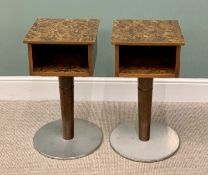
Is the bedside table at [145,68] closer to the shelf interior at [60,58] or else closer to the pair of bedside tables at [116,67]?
the pair of bedside tables at [116,67]

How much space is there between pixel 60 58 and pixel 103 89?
1.65 feet

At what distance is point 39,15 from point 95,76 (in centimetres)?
39

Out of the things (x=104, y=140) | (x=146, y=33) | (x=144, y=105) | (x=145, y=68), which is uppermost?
(x=146, y=33)

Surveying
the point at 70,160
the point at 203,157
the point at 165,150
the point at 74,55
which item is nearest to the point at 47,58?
the point at 74,55

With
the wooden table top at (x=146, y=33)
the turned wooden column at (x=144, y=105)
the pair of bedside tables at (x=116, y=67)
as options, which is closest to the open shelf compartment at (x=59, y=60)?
the pair of bedside tables at (x=116, y=67)

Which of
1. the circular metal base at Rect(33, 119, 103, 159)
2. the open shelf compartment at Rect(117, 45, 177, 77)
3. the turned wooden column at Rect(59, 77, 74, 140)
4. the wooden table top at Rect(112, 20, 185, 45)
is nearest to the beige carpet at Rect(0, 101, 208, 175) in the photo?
the circular metal base at Rect(33, 119, 103, 159)

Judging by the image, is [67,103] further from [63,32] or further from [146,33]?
[146,33]

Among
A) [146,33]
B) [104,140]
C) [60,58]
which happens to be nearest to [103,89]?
[104,140]

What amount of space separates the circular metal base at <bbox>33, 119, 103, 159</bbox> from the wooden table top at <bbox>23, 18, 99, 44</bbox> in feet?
1.62

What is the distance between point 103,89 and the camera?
2035 millimetres

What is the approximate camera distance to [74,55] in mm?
1594

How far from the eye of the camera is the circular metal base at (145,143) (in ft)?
5.44

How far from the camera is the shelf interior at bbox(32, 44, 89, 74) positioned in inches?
58.4

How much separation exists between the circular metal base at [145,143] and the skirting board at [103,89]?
23 centimetres
